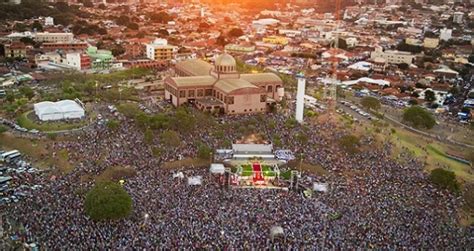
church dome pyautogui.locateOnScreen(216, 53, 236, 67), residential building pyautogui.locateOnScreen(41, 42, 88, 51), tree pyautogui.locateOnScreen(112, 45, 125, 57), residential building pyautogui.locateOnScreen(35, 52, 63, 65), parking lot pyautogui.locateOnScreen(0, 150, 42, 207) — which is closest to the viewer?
parking lot pyautogui.locateOnScreen(0, 150, 42, 207)

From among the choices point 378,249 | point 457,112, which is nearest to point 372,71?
point 457,112

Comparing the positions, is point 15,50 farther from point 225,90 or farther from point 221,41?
point 225,90

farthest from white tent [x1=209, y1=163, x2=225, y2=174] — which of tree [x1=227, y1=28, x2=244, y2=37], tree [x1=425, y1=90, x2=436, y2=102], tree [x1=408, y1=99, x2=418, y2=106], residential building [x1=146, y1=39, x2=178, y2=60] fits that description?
tree [x1=227, y1=28, x2=244, y2=37]

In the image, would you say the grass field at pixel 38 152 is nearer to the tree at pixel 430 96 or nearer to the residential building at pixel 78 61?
the residential building at pixel 78 61

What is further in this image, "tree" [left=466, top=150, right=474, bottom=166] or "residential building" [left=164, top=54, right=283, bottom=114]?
"residential building" [left=164, top=54, right=283, bottom=114]

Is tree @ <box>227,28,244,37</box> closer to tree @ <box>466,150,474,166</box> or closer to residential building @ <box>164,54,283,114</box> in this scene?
residential building @ <box>164,54,283,114</box>

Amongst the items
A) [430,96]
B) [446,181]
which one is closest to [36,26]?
[430,96]
